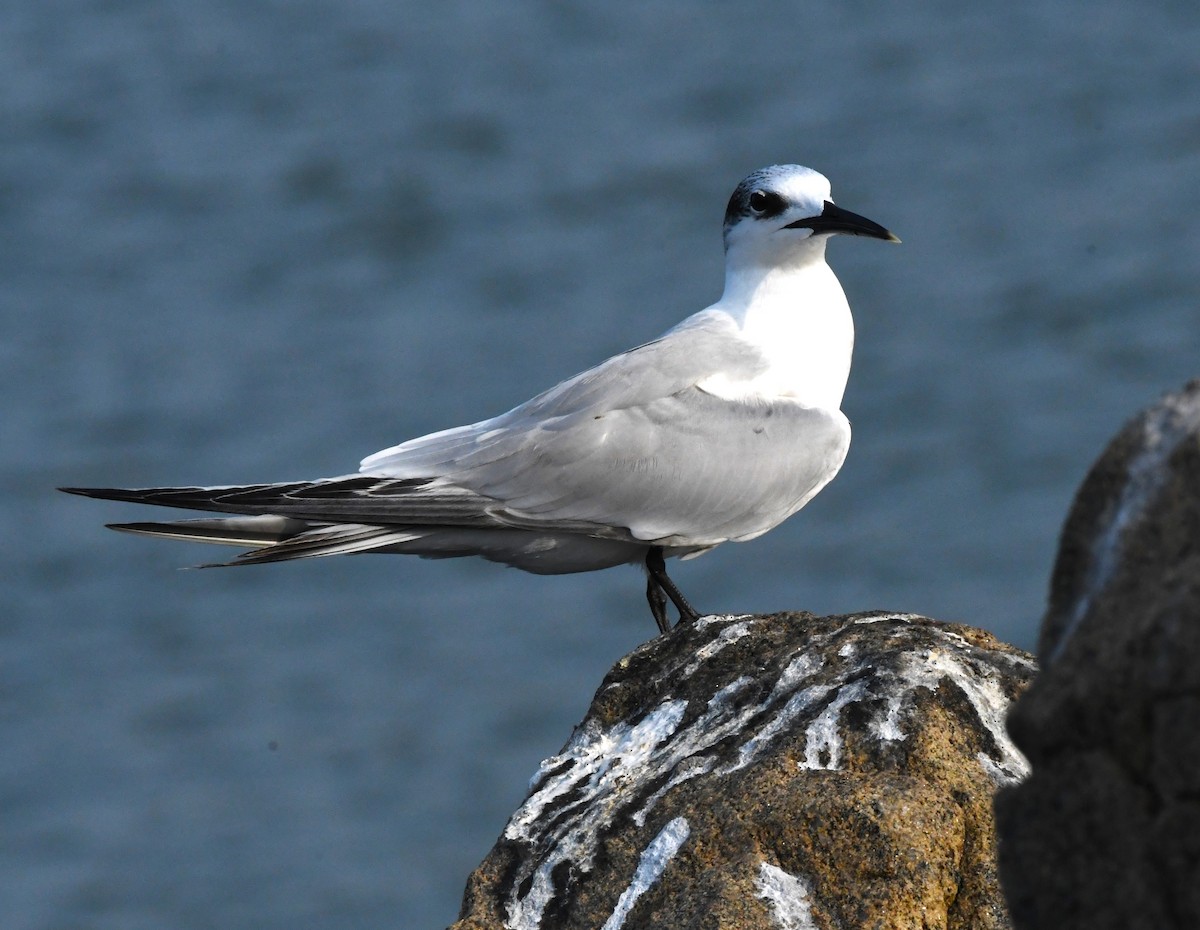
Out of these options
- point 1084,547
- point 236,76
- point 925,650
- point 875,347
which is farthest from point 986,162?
point 1084,547

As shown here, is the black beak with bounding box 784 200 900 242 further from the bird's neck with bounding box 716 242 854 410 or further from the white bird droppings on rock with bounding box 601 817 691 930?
the white bird droppings on rock with bounding box 601 817 691 930

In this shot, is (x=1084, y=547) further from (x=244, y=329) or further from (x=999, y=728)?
(x=244, y=329)

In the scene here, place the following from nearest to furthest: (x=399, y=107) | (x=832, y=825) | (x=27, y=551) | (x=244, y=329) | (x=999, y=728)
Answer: (x=832, y=825)
(x=999, y=728)
(x=27, y=551)
(x=244, y=329)
(x=399, y=107)

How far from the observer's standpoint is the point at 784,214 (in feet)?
23.4

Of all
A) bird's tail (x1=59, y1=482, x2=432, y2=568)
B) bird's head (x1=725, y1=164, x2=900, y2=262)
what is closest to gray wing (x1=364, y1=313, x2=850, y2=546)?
bird's tail (x1=59, y1=482, x2=432, y2=568)

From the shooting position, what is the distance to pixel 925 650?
15.0ft

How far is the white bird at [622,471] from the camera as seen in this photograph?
6305mm

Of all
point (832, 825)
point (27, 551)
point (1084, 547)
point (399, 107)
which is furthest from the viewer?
point (399, 107)

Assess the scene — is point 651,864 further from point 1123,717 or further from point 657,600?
point 657,600

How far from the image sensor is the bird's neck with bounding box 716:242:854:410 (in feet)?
22.7

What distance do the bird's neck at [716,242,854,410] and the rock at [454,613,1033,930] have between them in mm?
1918

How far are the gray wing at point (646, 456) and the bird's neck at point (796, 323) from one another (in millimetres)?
191

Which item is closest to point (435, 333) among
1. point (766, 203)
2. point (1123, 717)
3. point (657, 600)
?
point (766, 203)

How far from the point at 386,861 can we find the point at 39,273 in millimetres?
7750
